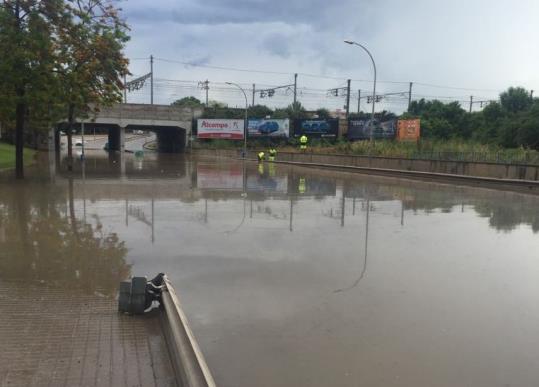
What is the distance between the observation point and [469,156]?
2716cm

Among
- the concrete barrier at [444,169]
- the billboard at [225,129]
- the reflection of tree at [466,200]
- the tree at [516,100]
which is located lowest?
the reflection of tree at [466,200]

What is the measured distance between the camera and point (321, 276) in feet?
23.4

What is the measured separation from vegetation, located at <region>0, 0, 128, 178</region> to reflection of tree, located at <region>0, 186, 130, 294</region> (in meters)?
8.34

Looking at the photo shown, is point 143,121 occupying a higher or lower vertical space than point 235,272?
higher

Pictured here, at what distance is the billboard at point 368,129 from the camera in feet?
197

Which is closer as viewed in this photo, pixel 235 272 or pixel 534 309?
pixel 534 309

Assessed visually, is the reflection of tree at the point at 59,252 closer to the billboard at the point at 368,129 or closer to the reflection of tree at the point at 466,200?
the reflection of tree at the point at 466,200

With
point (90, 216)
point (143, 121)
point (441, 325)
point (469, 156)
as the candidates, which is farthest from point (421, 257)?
point (143, 121)

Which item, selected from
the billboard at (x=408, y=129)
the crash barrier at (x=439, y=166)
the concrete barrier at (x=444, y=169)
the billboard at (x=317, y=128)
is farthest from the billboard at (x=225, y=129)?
the concrete barrier at (x=444, y=169)

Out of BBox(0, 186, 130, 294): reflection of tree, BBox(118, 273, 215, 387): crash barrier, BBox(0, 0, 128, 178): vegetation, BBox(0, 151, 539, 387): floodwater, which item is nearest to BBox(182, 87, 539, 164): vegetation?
BBox(0, 0, 128, 178): vegetation

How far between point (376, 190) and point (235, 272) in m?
14.2

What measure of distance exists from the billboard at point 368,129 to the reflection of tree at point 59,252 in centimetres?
5235

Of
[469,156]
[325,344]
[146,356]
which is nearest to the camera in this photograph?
[146,356]

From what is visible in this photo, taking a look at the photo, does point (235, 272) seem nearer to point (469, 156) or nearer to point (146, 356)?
point (146, 356)
